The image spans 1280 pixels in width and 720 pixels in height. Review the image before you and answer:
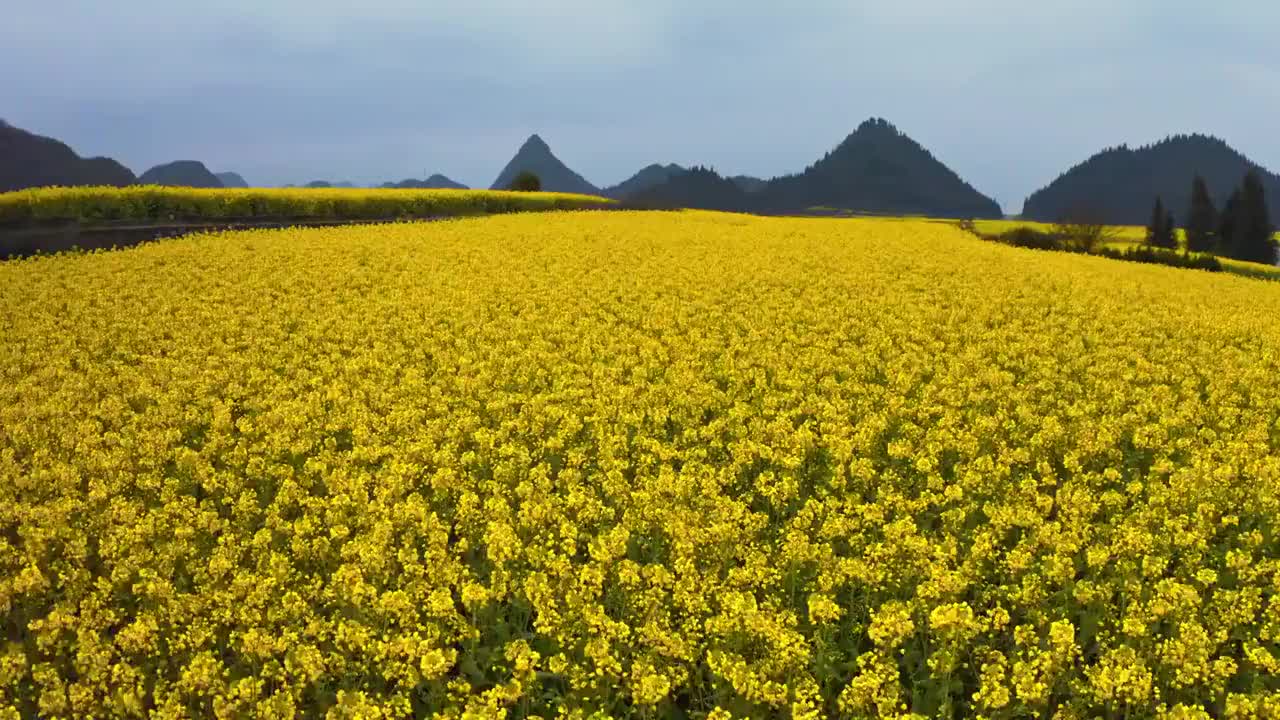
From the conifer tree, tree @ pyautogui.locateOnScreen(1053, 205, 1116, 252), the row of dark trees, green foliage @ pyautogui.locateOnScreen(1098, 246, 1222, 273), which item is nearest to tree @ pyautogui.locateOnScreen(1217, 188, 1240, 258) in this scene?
the row of dark trees

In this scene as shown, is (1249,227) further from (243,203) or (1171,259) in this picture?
(243,203)

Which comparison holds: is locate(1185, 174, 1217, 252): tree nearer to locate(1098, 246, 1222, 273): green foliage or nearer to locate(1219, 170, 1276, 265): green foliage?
locate(1219, 170, 1276, 265): green foliage

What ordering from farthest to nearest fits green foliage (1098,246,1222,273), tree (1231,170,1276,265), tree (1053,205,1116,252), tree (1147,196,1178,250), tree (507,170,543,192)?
tree (1231,170,1276,265) < tree (1147,196,1178,250) < tree (507,170,543,192) < tree (1053,205,1116,252) < green foliage (1098,246,1222,273)

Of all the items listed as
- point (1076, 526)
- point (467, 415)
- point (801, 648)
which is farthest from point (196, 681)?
point (1076, 526)

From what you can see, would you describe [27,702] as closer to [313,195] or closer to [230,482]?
[230,482]

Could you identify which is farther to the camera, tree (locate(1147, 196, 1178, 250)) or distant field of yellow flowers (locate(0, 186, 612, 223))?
tree (locate(1147, 196, 1178, 250))

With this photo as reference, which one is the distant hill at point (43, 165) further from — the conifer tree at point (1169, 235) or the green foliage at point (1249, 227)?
the green foliage at point (1249, 227)

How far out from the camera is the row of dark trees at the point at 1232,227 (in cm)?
8419

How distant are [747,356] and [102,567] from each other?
11.7m

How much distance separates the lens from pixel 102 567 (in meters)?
8.78

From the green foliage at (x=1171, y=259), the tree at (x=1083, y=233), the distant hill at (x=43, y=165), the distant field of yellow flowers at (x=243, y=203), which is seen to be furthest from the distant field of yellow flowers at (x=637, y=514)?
the distant hill at (x=43, y=165)

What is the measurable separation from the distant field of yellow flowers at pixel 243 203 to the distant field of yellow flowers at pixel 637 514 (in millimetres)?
16562

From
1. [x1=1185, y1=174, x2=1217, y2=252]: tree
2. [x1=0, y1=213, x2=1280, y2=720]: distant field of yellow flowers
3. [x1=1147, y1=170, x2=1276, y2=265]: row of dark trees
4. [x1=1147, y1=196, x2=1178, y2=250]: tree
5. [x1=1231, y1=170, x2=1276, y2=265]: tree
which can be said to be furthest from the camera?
[x1=1185, y1=174, x2=1217, y2=252]: tree

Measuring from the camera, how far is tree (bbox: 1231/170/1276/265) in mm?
84062
